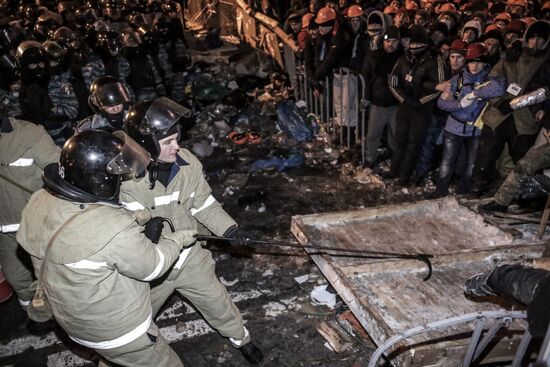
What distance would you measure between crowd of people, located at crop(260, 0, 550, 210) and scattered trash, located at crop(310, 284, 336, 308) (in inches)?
85.4

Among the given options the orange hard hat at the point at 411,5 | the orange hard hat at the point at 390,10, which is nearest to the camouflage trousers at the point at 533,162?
the orange hard hat at the point at 390,10

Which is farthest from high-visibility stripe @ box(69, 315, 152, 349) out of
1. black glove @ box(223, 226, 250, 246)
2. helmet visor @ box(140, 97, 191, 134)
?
helmet visor @ box(140, 97, 191, 134)

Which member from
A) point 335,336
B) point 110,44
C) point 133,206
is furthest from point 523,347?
point 110,44

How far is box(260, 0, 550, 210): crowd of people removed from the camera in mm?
5082

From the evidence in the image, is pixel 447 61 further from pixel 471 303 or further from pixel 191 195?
pixel 191 195

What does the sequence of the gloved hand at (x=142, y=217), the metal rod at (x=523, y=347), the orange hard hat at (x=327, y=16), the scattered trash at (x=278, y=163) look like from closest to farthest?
the metal rod at (x=523, y=347) → the gloved hand at (x=142, y=217) → the orange hard hat at (x=327, y=16) → the scattered trash at (x=278, y=163)

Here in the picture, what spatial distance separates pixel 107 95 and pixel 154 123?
173 cm

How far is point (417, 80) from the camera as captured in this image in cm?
545

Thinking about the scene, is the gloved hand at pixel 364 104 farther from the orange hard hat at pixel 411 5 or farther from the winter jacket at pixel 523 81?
the orange hard hat at pixel 411 5

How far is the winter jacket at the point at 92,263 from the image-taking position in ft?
7.14

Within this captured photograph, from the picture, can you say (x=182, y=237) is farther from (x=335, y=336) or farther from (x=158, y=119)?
(x=335, y=336)

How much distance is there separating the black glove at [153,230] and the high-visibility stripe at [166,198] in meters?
0.25

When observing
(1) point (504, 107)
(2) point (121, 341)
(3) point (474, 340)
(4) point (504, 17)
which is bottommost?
(2) point (121, 341)

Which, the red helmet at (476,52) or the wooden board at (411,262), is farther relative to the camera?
the red helmet at (476,52)
